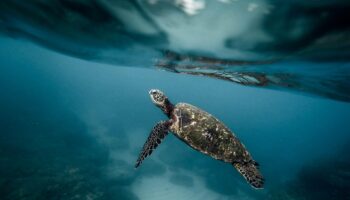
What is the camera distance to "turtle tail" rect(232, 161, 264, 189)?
245 inches

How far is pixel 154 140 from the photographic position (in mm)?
6594

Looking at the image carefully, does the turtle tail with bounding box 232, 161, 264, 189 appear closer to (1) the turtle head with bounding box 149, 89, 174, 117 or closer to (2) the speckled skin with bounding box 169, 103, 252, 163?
(2) the speckled skin with bounding box 169, 103, 252, 163

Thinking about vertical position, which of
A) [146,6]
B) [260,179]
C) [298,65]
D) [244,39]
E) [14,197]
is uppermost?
[146,6]

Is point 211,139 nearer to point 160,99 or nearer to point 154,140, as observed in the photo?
point 154,140

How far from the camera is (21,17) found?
49.5 ft

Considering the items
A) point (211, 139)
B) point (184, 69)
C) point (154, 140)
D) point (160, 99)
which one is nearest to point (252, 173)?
point (211, 139)

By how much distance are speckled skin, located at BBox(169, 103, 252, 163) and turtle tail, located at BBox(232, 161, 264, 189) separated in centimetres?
17

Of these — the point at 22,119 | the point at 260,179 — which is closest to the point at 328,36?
the point at 260,179

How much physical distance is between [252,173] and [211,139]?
1320mm

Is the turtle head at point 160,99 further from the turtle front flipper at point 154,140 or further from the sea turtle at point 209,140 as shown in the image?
the sea turtle at point 209,140

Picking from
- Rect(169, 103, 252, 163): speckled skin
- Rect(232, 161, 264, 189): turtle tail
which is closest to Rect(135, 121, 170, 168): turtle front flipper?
Rect(169, 103, 252, 163): speckled skin

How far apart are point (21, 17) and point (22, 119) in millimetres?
23608

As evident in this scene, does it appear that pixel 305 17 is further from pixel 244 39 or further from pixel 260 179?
pixel 260 179

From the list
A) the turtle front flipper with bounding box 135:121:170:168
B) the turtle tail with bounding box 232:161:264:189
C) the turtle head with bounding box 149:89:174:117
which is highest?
the turtle head with bounding box 149:89:174:117
